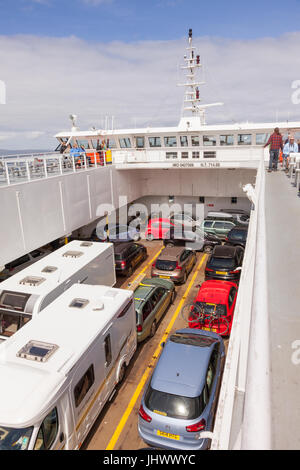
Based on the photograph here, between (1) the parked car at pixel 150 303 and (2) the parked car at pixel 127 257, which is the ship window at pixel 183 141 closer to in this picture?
(2) the parked car at pixel 127 257

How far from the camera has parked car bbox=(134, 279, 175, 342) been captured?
33.4 ft

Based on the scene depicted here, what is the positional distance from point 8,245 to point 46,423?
764 centimetres

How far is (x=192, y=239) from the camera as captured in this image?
18.7 m

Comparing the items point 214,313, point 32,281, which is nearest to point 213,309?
point 214,313

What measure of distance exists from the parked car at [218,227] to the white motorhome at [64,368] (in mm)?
Result: 12152

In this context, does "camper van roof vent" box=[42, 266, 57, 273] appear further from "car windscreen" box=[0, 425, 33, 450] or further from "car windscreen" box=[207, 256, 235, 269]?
"car windscreen" box=[207, 256, 235, 269]

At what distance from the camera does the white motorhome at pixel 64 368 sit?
5.12 meters

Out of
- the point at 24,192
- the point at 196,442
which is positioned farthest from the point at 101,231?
the point at 196,442

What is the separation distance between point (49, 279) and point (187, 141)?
16.9m

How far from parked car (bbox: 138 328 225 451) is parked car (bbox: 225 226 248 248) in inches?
414

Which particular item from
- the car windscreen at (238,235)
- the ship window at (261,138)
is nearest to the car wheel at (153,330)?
the car windscreen at (238,235)

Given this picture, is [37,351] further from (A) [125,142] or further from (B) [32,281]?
(A) [125,142]

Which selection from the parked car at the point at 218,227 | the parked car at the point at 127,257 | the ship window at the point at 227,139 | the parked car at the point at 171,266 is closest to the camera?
the parked car at the point at 171,266
